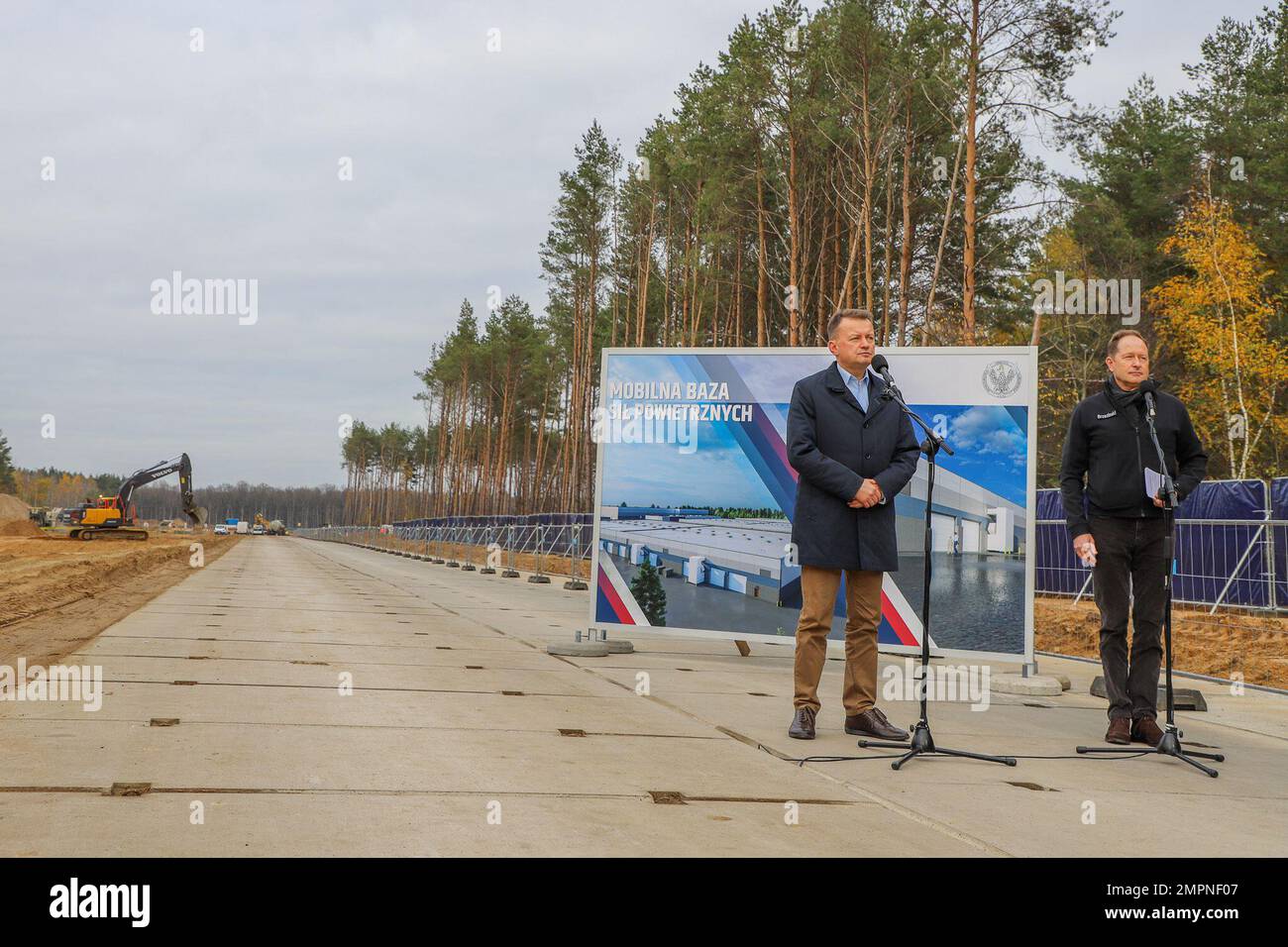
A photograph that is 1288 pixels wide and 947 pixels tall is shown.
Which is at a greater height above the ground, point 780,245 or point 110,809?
point 780,245

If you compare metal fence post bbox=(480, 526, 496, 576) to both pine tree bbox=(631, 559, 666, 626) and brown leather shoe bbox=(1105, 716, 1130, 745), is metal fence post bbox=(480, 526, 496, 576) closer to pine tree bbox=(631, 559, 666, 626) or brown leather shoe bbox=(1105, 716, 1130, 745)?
pine tree bbox=(631, 559, 666, 626)

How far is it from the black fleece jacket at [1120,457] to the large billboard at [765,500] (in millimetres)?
2537

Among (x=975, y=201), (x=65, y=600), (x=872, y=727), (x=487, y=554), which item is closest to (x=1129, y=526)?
(x=872, y=727)

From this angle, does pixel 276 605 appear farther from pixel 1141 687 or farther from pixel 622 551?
pixel 1141 687

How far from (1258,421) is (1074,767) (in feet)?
100

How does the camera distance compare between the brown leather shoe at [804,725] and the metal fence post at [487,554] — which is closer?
the brown leather shoe at [804,725]

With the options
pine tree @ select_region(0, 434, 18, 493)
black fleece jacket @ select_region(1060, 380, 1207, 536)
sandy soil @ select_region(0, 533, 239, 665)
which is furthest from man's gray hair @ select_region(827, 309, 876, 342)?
pine tree @ select_region(0, 434, 18, 493)

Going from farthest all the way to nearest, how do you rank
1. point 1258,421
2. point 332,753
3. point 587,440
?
point 587,440
point 1258,421
point 332,753

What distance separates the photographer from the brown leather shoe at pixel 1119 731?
5.67 m

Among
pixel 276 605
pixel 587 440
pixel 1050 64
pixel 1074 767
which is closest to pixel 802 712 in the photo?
pixel 1074 767

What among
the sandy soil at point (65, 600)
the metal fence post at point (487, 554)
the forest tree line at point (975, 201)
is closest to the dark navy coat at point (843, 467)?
the sandy soil at point (65, 600)
